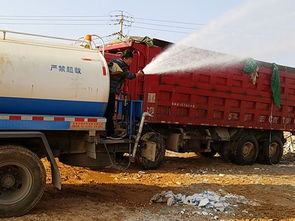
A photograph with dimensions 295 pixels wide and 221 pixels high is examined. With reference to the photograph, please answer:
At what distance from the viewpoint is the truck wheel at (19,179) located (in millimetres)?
5172

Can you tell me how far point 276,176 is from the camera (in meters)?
9.88

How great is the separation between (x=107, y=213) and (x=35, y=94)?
1948 millimetres

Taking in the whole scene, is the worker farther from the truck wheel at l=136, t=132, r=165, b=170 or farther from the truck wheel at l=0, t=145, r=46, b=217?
the truck wheel at l=136, t=132, r=165, b=170

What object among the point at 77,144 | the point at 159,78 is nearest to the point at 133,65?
the point at 159,78

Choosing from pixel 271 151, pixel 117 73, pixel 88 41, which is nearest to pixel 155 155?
pixel 117 73

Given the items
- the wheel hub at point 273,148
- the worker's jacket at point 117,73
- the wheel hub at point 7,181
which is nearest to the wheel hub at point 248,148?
the wheel hub at point 273,148

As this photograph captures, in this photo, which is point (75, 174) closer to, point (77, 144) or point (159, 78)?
point (77, 144)

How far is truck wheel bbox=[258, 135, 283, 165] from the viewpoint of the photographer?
1230 centimetres

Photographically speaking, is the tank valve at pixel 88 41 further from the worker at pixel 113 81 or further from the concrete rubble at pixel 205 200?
the concrete rubble at pixel 205 200

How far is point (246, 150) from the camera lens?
1186cm

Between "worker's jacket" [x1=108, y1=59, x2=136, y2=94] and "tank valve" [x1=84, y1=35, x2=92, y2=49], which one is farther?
"worker's jacket" [x1=108, y1=59, x2=136, y2=94]

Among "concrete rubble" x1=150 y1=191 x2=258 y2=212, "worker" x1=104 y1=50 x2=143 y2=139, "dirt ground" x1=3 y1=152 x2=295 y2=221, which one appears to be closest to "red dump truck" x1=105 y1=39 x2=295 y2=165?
"dirt ground" x1=3 y1=152 x2=295 y2=221

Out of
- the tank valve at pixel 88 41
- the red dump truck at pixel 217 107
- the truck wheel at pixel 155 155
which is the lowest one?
the truck wheel at pixel 155 155

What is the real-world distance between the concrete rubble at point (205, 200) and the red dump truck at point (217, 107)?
121 inches
